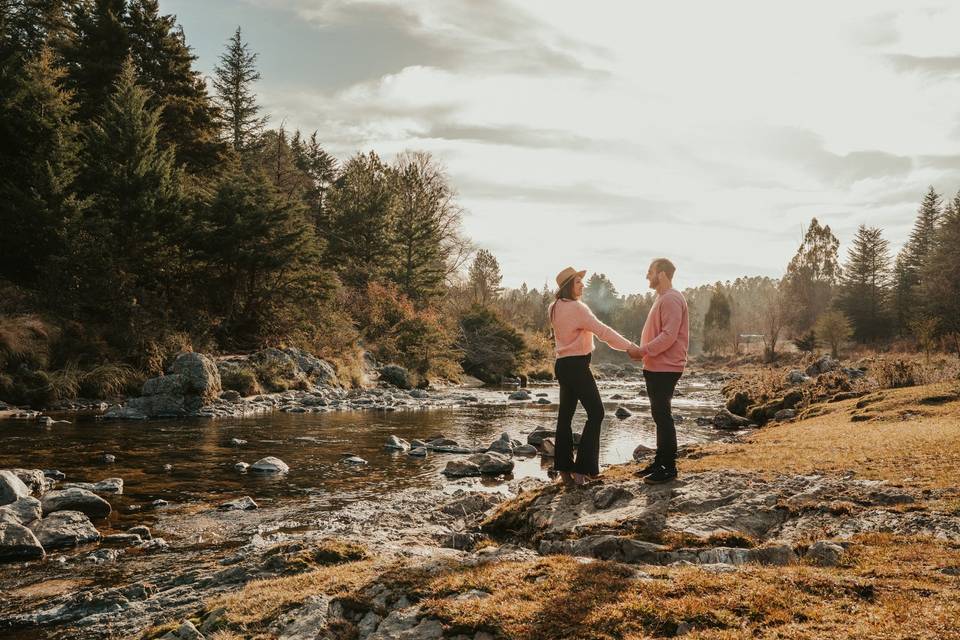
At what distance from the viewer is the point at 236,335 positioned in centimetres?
2862

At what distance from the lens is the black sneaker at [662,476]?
6.90m

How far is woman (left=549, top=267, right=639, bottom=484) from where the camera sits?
7.08 meters

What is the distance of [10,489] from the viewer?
782cm

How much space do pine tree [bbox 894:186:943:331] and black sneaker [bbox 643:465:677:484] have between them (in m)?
55.7

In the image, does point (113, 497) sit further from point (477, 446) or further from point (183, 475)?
point (477, 446)

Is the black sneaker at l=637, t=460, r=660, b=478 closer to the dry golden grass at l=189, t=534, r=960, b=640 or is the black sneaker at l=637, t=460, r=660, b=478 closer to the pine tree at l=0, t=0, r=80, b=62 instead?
the dry golden grass at l=189, t=534, r=960, b=640

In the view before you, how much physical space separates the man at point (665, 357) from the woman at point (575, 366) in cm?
31

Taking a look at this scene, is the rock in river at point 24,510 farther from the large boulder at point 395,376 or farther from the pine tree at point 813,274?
the pine tree at point 813,274

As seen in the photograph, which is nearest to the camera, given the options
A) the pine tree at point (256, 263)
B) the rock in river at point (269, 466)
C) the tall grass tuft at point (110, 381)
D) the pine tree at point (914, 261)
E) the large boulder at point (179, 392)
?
the rock in river at point (269, 466)

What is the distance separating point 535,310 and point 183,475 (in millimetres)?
75138

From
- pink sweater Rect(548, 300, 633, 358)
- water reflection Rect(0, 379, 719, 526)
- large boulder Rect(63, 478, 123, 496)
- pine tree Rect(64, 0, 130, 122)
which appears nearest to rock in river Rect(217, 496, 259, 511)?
water reflection Rect(0, 379, 719, 526)

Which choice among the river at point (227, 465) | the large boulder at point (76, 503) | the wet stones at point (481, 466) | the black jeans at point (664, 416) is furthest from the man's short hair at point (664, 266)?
the large boulder at point (76, 503)

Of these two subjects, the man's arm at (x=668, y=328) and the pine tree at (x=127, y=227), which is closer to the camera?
the man's arm at (x=668, y=328)

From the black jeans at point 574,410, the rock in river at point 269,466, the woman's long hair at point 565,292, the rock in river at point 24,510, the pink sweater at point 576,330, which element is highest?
the woman's long hair at point 565,292
